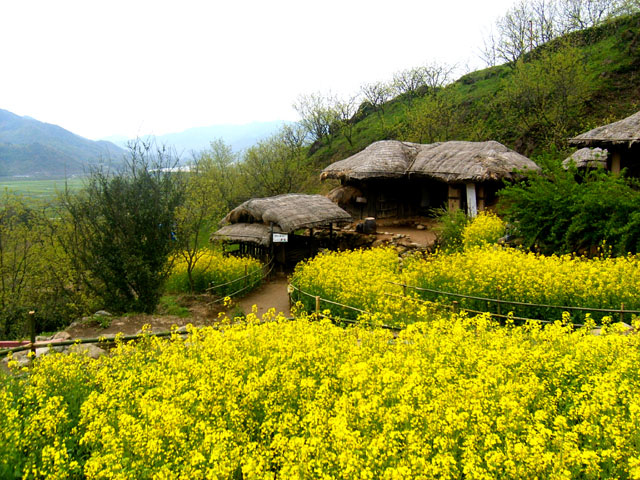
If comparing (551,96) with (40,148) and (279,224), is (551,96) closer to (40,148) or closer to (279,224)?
(279,224)

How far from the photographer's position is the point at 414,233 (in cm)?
1980

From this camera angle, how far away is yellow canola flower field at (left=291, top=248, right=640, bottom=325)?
27.4ft

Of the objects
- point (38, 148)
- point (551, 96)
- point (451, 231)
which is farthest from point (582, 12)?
point (38, 148)

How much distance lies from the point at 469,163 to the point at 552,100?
447 inches

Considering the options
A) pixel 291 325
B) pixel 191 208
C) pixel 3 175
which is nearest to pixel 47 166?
pixel 3 175

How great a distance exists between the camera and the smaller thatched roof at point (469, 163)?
17.5m

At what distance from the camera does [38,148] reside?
9500cm

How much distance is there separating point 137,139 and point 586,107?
24271mm

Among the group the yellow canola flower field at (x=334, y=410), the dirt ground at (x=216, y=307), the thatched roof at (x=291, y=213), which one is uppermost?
the thatched roof at (x=291, y=213)

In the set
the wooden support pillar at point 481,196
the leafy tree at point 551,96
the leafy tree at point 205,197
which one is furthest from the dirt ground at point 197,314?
the leafy tree at point 551,96

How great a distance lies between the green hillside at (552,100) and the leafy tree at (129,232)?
669 inches

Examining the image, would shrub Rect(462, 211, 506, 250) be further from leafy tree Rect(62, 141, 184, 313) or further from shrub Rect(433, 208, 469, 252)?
leafy tree Rect(62, 141, 184, 313)

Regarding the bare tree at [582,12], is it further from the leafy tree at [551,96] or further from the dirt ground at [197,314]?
A: the dirt ground at [197,314]

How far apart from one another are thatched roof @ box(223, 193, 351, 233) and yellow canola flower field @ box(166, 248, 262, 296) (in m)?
2.01
